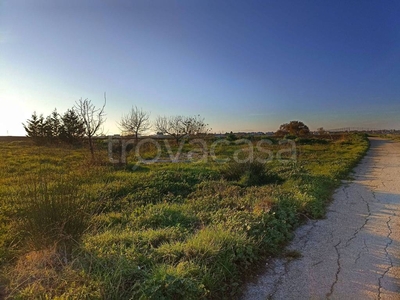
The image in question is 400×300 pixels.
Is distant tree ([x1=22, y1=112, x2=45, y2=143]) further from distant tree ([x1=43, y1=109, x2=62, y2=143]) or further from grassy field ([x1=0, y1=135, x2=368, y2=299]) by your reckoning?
grassy field ([x1=0, y1=135, x2=368, y2=299])

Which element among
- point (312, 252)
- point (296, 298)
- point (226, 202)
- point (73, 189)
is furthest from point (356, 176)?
point (73, 189)

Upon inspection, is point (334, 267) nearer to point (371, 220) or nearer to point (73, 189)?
point (371, 220)

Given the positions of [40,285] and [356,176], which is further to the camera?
[356,176]

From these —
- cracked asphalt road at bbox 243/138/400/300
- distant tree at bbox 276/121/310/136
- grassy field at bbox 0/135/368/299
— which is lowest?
cracked asphalt road at bbox 243/138/400/300

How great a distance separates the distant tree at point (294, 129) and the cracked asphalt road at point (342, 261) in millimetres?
40882

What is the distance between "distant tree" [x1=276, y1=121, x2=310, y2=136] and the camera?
145 ft

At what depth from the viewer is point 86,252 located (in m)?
2.80

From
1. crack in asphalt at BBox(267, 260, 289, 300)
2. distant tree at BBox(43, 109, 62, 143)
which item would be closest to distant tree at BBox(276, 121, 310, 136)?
distant tree at BBox(43, 109, 62, 143)

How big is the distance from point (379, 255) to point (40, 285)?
385 cm

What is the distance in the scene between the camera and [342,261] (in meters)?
3.14

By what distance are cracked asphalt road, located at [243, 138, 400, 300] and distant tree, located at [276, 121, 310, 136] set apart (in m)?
40.9

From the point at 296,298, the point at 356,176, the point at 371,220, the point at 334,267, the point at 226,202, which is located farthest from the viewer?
the point at 356,176

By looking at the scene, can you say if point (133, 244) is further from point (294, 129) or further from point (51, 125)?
point (294, 129)

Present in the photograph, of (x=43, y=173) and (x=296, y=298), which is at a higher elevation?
(x=43, y=173)
